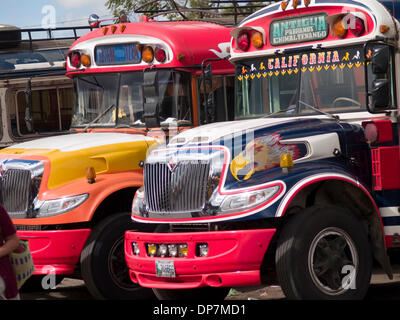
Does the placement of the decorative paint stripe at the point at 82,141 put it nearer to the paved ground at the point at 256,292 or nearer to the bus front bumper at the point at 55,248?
the bus front bumper at the point at 55,248

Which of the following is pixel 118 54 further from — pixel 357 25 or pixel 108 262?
pixel 357 25

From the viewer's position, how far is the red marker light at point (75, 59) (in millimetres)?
10352

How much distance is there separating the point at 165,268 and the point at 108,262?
4.26ft

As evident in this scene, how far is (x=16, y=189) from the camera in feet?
27.0

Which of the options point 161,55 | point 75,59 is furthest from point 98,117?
point 161,55

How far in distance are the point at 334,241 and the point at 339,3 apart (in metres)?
2.16

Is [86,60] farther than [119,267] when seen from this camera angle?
Yes

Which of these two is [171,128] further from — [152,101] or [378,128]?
[378,128]

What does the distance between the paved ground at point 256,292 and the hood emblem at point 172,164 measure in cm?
164

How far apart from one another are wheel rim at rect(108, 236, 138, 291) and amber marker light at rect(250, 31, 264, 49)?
84.9 inches

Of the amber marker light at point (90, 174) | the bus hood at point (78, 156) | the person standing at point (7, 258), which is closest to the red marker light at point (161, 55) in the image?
the bus hood at point (78, 156)

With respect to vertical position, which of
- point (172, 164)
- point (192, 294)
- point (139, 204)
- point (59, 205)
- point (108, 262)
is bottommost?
point (192, 294)

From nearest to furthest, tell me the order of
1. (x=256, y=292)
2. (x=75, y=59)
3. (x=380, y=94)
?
1. (x=380, y=94)
2. (x=256, y=292)
3. (x=75, y=59)

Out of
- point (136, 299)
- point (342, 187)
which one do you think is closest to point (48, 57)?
point (136, 299)
